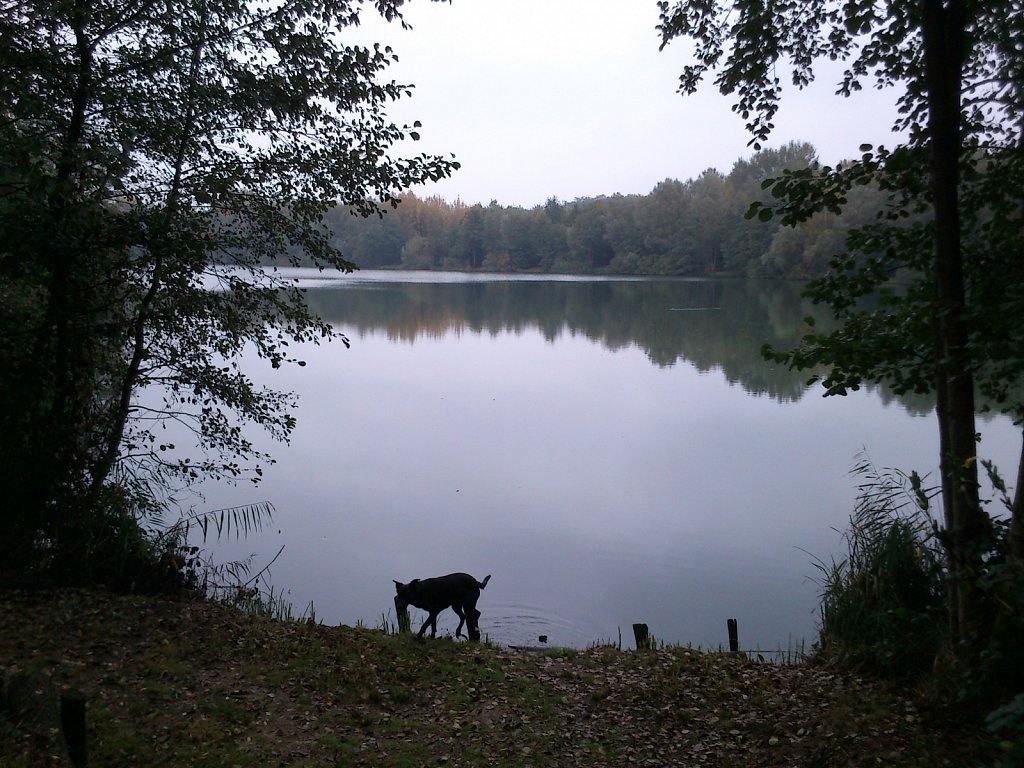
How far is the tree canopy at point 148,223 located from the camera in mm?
6691

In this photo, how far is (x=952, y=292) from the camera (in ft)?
15.2

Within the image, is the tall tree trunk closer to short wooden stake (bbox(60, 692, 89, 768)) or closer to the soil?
the soil

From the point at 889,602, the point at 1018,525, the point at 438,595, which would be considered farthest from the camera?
the point at 438,595

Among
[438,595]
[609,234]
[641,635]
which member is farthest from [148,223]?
[609,234]

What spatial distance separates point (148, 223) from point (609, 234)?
3538 inches

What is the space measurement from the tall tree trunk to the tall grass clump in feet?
1.78

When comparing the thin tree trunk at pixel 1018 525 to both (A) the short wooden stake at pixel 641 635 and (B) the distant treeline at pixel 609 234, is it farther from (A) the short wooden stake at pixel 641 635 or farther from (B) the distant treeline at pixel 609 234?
(B) the distant treeline at pixel 609 234

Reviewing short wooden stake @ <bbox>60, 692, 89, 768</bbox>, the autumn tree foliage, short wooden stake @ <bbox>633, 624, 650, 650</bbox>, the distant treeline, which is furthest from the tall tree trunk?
the distant treeline

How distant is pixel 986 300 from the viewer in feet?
14.8

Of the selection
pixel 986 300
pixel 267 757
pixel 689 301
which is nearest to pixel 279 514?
pixel 267 757

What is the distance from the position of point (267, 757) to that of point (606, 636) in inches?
206

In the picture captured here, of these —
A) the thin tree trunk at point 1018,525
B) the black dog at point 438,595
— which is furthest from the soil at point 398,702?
the thin tree trunk at point 1018,525

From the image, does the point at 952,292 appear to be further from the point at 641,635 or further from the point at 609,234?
the point at 609,234

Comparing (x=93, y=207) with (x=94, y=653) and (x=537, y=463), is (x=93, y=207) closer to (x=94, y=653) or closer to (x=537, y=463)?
(x=94, y=653)
